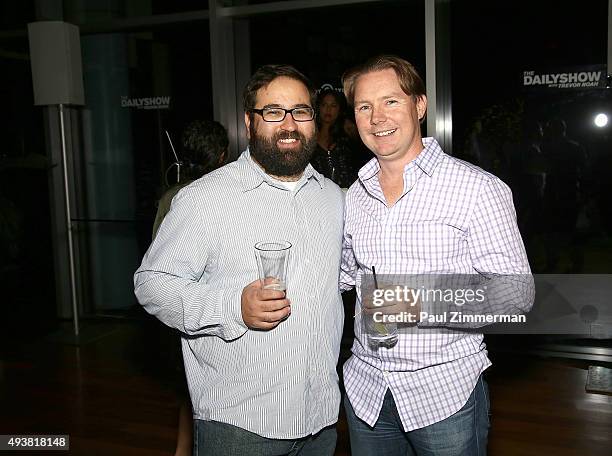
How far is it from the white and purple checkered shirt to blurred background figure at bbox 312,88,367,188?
2577 mm

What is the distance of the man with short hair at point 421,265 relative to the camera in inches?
65.8

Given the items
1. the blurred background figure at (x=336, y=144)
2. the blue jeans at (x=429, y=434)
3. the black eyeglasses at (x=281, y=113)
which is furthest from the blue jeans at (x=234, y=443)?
the blurred background figure at (x=336, y=144)

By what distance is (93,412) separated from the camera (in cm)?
397

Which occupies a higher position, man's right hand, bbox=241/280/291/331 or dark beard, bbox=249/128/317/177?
dark beard, bbox=249/128/317/177

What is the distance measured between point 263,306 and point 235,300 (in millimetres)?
116

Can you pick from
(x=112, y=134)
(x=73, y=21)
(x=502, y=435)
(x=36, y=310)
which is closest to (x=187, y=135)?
(x=502, y=435)

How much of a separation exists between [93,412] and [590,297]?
356 cm

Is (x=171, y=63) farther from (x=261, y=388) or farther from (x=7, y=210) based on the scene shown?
(x=261, y=388)

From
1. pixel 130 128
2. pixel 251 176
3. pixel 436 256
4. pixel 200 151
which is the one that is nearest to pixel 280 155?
pixel 251 176

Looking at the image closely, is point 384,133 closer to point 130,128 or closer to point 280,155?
point 280,155

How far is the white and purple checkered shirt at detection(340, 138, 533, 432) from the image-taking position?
1669mm

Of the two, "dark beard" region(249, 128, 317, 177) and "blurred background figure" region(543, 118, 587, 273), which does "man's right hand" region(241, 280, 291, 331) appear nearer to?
"dark beard" region(249, 128, 317, 177)

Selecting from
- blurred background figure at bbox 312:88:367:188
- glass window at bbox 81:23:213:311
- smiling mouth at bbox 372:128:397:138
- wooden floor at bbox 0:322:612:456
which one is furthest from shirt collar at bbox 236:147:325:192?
glass window at bbox 81:23:213:311

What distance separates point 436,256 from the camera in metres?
1.70
